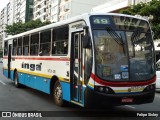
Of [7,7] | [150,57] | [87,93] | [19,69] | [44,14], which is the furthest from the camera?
[7,7]

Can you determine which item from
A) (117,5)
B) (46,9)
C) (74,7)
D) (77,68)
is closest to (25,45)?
(77,68)

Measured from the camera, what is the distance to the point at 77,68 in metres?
9.66

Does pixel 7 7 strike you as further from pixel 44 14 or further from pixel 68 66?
pixel 68 66

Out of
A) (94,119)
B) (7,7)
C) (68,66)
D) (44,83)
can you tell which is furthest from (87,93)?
(7,7)

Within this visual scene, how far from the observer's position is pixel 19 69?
16.9 m

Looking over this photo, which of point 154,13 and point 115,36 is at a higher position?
point 154,13

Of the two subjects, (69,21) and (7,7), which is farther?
(7,7)

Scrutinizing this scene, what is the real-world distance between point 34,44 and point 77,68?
485cm

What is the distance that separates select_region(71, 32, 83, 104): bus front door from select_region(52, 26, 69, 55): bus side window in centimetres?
59

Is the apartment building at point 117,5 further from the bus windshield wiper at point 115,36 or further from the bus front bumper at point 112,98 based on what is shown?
the bus front bumper at point 112,98

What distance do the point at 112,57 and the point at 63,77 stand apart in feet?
7.95

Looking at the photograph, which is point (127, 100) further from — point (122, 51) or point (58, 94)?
point (58, 94)

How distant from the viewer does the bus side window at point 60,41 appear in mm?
10664

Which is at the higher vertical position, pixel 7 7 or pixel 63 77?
pixel 7 7
